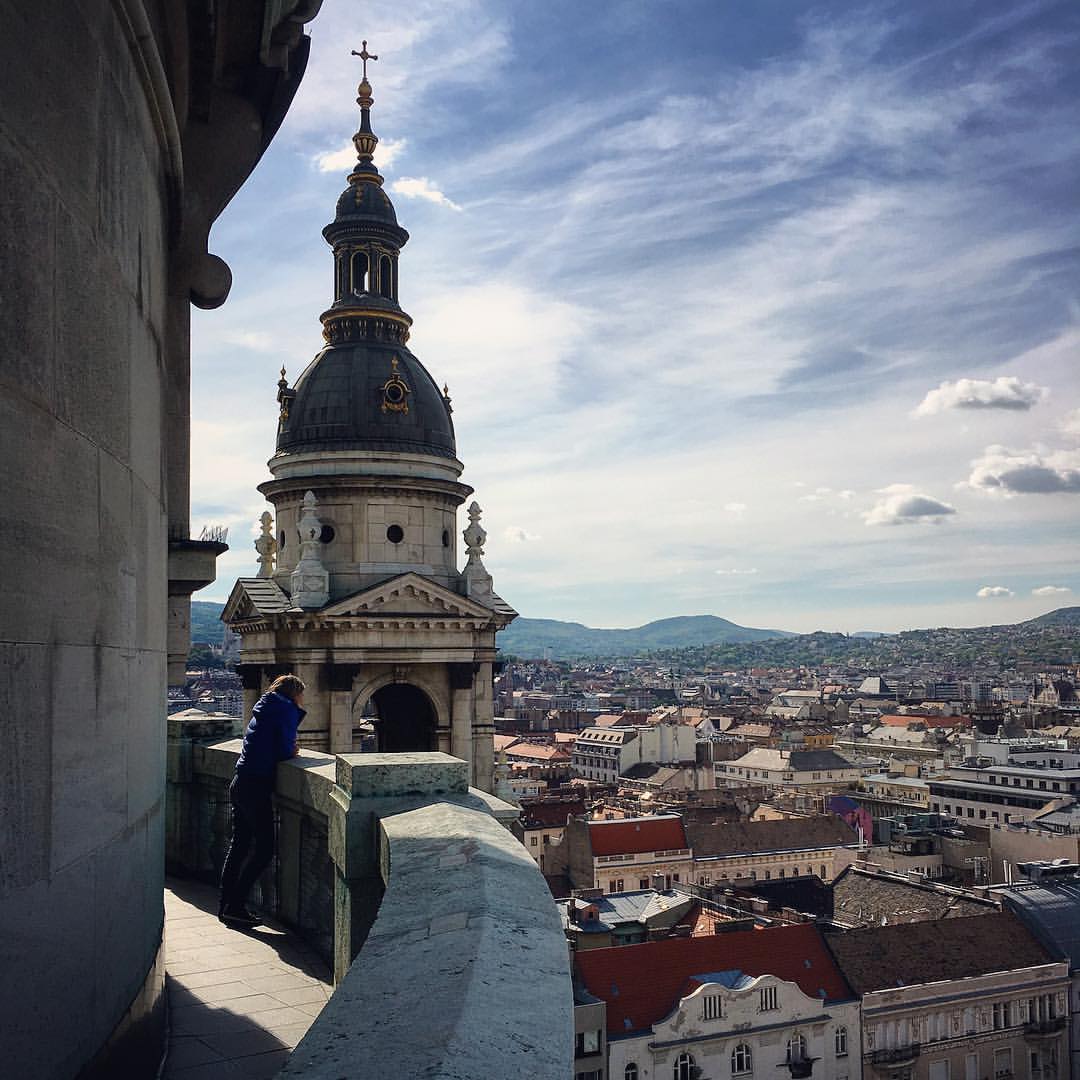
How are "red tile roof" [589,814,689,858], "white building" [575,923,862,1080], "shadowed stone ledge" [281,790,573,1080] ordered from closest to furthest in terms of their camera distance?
1. "shadowed stone ledge" [281,790,573,1080]
2. "white building" [575,923,862,1080]
3. "red tile roof" [589,814,689,858]

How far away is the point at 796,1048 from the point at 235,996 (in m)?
45.7

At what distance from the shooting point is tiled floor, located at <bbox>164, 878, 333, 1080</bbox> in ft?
22.2

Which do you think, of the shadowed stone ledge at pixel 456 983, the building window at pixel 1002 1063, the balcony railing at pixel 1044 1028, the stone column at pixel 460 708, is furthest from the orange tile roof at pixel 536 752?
the shadowed stone ledge at pixel 456 983

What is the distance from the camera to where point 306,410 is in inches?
1241

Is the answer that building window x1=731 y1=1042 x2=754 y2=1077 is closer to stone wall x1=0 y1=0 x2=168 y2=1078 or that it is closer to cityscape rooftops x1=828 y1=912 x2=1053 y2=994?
cityscape rooftops x1=828 y1=912 x2=1053 y2=994

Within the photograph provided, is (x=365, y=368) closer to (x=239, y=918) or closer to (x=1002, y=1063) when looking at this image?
(x=239, y=918)

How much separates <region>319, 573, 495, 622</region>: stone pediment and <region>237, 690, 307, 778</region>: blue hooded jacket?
19960mm

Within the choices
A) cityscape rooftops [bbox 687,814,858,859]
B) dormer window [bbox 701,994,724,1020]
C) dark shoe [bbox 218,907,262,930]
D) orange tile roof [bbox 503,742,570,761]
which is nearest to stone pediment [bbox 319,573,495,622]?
dark shoe [bbox 218,907,262,930]

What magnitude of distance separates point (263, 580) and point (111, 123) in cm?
2695

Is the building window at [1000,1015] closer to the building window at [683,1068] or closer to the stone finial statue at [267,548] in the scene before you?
the building window at [683,1068]

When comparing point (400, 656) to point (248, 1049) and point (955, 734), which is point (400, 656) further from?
point (955, 734)

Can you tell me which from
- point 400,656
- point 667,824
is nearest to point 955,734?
point 667,824

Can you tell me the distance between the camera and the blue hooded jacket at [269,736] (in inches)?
360

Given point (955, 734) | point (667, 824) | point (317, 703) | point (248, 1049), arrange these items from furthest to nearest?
point (955, 734) < point (667, 824) < point (317, 703) < point (248, 1049)
